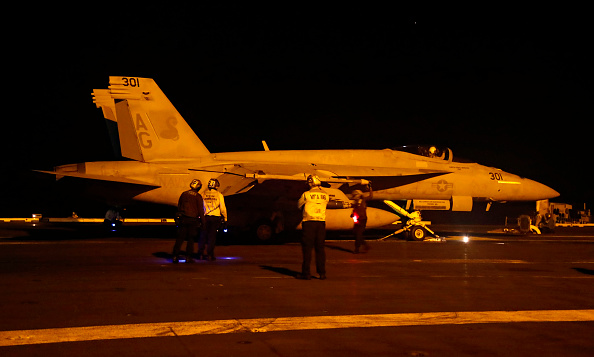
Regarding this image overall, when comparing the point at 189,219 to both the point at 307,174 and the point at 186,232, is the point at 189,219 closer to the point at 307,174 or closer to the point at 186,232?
the point at 186,232

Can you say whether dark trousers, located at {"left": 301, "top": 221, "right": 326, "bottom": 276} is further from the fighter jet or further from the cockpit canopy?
the cockpit canopy

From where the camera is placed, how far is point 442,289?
31.2 ft

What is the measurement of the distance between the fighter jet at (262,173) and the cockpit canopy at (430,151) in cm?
3

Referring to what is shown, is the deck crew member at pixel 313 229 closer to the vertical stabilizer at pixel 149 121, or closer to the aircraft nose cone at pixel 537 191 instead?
the vertical stabilizer at pixel 149 121

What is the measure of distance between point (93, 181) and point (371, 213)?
26.6ft

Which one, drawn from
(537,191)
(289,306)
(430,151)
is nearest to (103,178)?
(430,151)

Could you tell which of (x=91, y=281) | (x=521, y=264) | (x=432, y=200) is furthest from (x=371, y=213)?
(x=91, y=281)

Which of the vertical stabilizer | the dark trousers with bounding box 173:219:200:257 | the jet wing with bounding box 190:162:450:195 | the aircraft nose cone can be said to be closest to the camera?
the dark trousers with bounding box 173:219:200:257

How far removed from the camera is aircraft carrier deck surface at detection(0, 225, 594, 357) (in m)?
5.83

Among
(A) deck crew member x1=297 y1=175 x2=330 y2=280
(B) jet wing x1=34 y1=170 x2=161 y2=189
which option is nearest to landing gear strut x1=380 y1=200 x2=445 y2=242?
(B) jet wing x1=34 y1=170 x2=161 y2=189

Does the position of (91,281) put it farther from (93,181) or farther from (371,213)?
(371,213)

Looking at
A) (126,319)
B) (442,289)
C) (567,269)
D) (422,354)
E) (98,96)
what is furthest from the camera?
(98,96)

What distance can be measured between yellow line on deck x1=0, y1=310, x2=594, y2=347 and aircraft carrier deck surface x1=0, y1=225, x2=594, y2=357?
13mm

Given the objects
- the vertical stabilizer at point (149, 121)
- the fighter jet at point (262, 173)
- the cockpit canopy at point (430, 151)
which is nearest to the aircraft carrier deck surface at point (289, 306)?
the fighter jet at point (262, 173)
